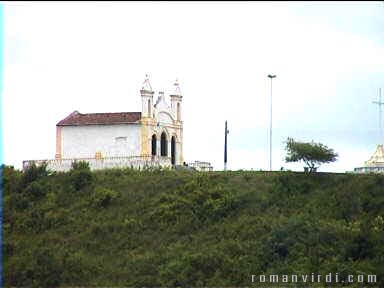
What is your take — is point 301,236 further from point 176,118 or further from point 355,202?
point 176,118

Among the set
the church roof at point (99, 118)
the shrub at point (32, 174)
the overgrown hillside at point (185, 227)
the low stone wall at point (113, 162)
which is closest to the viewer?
the overgrown hillside at point (185, 227)

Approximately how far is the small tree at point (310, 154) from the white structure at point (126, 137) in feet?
20.5

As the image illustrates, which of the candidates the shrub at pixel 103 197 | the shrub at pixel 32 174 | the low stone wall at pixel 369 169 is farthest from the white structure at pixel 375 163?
the shrub at pixel 32 174

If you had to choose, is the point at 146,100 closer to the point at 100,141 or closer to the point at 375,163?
the point at 100,141

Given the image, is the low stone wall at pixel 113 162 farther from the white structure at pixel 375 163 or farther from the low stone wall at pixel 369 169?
the white structure at pixel 375 163

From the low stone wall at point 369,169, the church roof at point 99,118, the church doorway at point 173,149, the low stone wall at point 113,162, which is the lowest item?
the low stone wall at point 369,169

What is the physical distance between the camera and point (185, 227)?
44.4 m

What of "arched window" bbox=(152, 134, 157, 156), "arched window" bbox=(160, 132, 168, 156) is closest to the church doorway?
"arched window" bbox=(160, 132, 168, 156)

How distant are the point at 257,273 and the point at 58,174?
13278 mm

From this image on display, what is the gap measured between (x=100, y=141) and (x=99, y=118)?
3.90ft

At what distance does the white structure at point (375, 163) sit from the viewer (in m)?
50.2

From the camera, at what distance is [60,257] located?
42500 millimetres

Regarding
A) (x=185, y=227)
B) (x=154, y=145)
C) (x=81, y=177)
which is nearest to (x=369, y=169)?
(x=154, y=145)

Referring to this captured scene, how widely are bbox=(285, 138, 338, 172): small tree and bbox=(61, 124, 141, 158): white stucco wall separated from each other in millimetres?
7795
